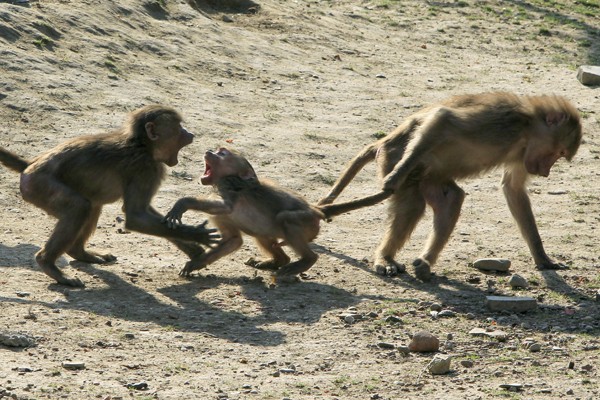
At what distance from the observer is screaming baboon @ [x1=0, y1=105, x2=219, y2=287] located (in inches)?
292

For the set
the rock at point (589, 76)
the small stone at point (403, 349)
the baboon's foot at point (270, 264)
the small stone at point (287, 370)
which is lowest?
the baboon's foot at point (270, 264)

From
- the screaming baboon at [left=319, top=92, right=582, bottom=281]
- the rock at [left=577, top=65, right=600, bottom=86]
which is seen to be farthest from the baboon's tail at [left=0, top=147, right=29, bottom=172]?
the rock at [left=577, top=65, right=600, bottom=86]

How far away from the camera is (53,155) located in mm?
7672

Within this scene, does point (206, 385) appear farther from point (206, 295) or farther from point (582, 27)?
point (582, 27)

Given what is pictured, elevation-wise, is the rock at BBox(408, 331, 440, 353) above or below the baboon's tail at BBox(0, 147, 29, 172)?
below

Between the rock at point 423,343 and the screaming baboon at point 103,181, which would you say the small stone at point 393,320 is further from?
the screaming baboon at point 103,181

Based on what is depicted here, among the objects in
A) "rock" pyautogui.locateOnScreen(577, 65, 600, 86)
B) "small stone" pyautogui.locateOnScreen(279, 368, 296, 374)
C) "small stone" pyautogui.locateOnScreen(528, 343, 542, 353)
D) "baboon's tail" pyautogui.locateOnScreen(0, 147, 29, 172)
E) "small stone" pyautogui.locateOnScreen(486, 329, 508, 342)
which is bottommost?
"small stone" pyautogui.locateOnScreen(279, 368, 296, 374)

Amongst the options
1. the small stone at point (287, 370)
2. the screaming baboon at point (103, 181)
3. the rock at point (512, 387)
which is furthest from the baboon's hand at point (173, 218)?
the rock at point (512, 387)

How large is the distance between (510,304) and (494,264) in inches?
38.8

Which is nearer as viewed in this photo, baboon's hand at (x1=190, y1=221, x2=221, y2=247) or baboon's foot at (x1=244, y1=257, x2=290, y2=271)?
baboon's hand at (x1=190, y1=221, x2=221, y2=247)

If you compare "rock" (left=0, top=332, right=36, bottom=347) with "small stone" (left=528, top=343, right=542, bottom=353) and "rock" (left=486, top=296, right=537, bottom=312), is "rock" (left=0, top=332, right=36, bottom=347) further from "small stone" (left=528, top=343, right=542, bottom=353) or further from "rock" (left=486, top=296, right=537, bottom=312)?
"rock" (left=486, top=296, right=537, bottom=312)

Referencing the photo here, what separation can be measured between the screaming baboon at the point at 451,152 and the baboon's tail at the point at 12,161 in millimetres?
2080

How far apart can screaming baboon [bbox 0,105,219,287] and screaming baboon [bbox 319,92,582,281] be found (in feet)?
4.21

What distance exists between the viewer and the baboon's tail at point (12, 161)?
7.77m
